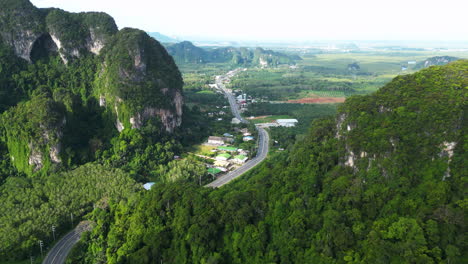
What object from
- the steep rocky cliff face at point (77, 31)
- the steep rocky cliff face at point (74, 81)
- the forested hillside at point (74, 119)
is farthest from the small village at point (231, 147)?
the steep rocky cliff face at point (77, 31)

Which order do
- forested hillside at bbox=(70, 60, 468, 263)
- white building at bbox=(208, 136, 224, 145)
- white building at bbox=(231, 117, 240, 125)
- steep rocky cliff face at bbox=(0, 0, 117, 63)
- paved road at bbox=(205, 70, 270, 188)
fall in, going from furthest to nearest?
white building at bbox=(231, 117, 240, 125), steep rocky cliff face at bbox=(0, 0, 117, 63), white building at bbox=(208, 136, 224, 145), paved road at bbox=(205, 70, 270, 188), forested hillside at bbox=(70, 60, 468, 263)

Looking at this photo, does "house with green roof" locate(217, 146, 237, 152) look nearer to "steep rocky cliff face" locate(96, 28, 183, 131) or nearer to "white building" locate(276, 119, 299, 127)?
"steep rocky cliff face" locate(96, 28, 183, 131)

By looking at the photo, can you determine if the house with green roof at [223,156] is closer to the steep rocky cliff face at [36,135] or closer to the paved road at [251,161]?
the paved road at [251,161]

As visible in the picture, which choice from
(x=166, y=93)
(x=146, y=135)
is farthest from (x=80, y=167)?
(x=166, y=93)

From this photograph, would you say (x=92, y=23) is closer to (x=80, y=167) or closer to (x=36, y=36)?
(x=36, y=36)

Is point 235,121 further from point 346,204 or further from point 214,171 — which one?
point 346,204

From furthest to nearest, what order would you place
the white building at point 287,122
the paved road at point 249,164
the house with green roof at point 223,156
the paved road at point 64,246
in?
the white building at point 287,122
the house with green roof at point 223,156
the paved road at point 249,164
the paved road at point 64,246

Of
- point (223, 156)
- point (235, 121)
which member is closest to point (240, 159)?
point (223, 156)

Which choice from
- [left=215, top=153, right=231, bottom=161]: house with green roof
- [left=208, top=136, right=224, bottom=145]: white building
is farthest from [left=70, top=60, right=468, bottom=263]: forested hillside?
[left=208, top=136, right=224, bottom=145]: white building
